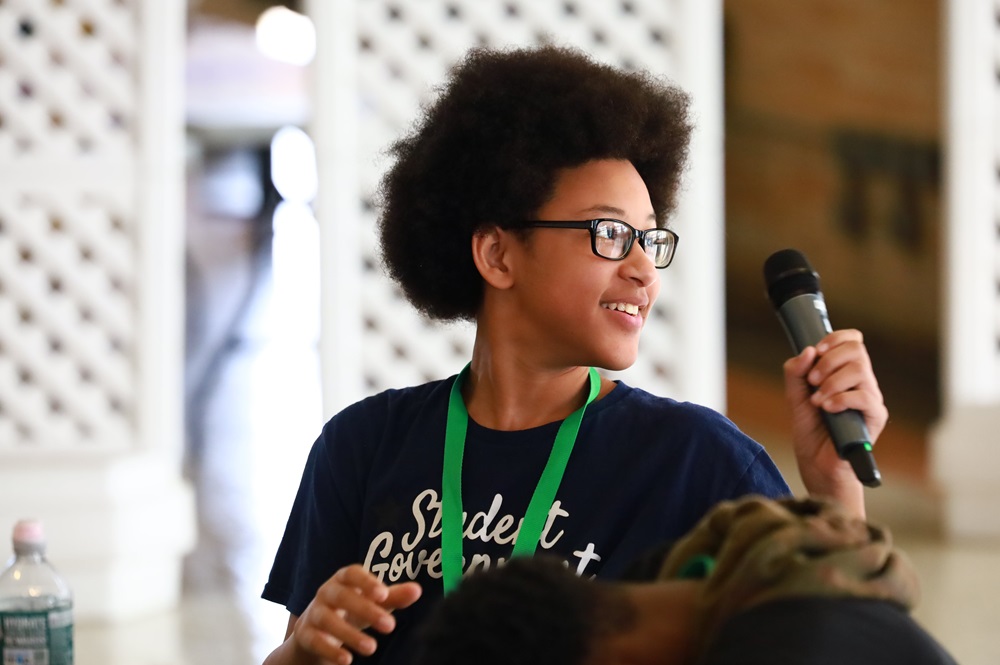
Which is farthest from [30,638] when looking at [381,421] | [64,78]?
[64,78]

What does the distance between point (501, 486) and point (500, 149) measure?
15.3 inches

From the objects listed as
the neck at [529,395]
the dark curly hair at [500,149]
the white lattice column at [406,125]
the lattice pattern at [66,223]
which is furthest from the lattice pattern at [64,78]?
the neck at [529,395]

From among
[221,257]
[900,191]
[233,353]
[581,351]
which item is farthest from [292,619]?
[221,257]

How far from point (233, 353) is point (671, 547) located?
890 cm

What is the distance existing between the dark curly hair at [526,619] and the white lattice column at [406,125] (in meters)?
2.82

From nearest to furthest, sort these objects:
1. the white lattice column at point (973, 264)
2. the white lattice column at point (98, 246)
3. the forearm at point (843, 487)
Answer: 1. the forearm at point (843, 487)
2. the white lattice column at point (98, 246)
3. the white lattice column at point (973, 264)

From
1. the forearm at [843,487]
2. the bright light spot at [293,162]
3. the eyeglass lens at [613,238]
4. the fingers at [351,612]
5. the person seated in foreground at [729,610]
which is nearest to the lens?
the person seated in foreground at [729,610]

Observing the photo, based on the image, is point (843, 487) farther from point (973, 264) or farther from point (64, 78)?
point (973, 264)

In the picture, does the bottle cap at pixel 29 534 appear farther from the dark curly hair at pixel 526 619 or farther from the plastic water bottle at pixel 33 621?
the dark curly hair at pixel 526 619

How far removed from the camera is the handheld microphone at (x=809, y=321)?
1186 mm

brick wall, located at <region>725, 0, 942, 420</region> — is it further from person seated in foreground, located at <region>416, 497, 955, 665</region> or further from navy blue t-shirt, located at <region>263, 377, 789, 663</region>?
person seated in foreground, located at <region>416, 497, 955, 665</region>

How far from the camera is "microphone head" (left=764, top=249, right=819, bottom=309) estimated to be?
1.34 meters

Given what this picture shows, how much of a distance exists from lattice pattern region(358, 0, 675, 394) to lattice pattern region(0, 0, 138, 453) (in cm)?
69

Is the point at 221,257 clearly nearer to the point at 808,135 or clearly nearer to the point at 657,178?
the point at 808,135
